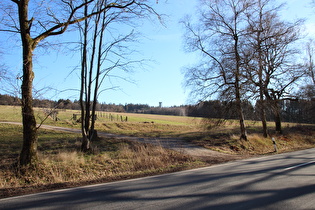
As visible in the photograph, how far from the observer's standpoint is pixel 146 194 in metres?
5.29

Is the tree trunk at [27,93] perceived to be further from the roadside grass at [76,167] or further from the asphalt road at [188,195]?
the asphalt road at [188,195]

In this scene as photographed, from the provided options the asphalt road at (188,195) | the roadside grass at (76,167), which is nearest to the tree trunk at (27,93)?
the roadside grass at (76,167)

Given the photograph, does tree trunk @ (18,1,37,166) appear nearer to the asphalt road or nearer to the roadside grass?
the roadside grass

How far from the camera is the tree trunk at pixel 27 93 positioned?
7.55 metres

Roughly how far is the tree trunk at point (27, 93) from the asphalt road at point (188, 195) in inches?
106

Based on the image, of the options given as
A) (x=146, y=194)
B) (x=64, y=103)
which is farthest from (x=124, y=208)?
(x=64, y=103)

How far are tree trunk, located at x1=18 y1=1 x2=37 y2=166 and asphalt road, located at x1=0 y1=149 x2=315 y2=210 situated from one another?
106 inches

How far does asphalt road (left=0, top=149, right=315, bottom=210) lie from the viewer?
4547mm

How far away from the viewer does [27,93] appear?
7559 mm

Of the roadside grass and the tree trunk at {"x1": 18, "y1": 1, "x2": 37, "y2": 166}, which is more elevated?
the tree trunk at {"x1": 18, "y1": 1, "x2": 37, "y2": 166}

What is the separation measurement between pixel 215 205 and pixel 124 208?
1.90 metres

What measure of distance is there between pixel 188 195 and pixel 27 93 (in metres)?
6.42

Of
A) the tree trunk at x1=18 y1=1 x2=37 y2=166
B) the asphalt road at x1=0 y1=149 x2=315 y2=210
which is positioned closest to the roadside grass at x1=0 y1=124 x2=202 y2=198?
the tree trunk at x1=18 y1=1 x2=37 y2=166

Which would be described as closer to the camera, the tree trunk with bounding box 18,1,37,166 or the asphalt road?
the asphalt road
